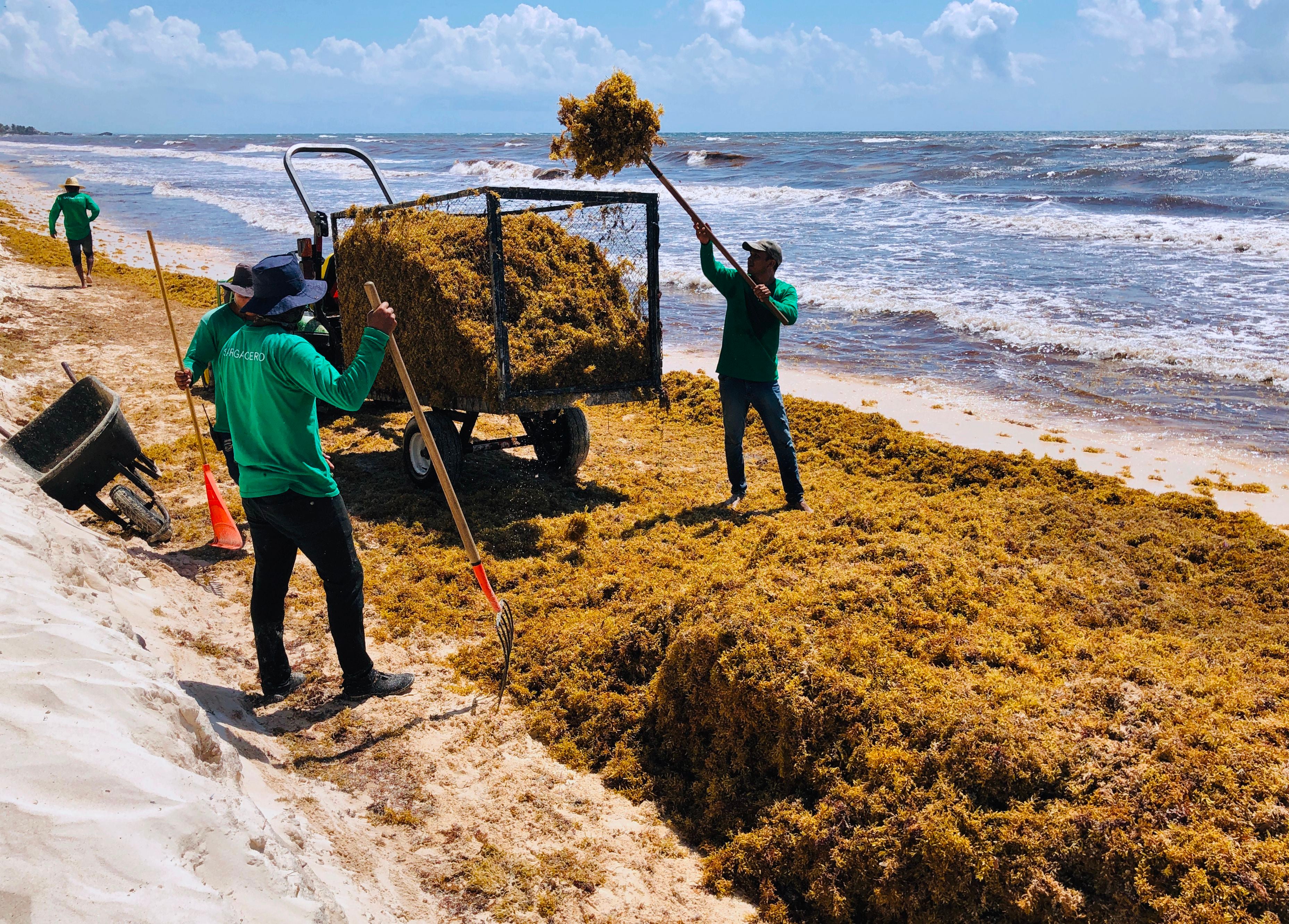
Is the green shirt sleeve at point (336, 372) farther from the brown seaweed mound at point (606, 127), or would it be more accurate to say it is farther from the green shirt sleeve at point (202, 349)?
the brown seaweed mound at point (606, 127)

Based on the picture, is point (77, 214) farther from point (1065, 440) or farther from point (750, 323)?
point (1065, 440)

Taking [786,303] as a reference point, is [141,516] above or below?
below

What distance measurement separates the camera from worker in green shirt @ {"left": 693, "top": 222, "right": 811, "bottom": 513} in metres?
6.29

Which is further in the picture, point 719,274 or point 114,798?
point 719,274

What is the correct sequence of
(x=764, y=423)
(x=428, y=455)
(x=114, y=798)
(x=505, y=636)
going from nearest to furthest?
(x=114, y=798) → (x=505, y=636) → (x=764, y=423) → (x=428, y=455)

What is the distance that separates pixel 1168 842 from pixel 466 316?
539 centimetres

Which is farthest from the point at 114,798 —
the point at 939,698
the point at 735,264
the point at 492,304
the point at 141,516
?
the point at 735,264

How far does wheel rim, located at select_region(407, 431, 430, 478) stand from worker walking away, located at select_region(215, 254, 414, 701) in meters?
2.68

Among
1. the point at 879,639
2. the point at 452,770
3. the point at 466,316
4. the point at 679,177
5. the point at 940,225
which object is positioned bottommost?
the point at 452,770

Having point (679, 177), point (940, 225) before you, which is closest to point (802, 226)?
point (940, 225)

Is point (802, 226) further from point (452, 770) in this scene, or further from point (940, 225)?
point (452, 770)

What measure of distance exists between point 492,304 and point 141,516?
9.52 feet

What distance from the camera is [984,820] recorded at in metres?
3.09

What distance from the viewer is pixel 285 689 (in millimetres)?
4359
